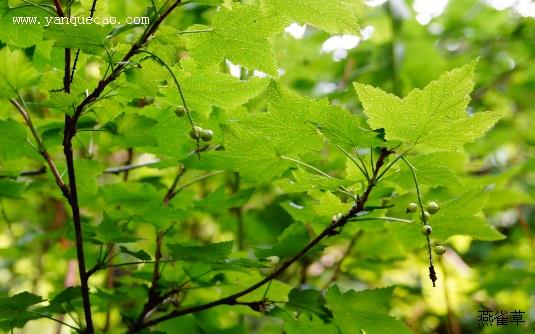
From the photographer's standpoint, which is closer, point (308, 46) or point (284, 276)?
point (308, 46)

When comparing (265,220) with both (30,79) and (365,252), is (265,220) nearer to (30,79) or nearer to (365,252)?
(365,252)

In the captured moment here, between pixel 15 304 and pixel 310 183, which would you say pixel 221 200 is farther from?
Answer: pixel 15 304

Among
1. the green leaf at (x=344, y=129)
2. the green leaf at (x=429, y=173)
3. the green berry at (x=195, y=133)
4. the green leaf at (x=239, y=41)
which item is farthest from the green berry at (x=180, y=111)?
the green leaf at (x=429, y=173)

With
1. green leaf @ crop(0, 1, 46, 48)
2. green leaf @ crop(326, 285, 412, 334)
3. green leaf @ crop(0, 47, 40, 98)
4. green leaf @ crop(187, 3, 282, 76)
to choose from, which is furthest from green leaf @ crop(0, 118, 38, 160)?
green leaf @ crop(326, 285, 412, 334)

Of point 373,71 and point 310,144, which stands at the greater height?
point 373,71

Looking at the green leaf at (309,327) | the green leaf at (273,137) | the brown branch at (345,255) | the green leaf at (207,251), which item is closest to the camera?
the green leaf at (273,137)

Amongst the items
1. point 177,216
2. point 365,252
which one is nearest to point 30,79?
point 177,216

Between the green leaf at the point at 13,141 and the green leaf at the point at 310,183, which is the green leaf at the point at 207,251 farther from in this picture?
the green leaf at the point at 13,141

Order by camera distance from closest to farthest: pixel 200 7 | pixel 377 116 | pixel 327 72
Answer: pixel 377 116 < pixel 200 7 < pixel 327 72
